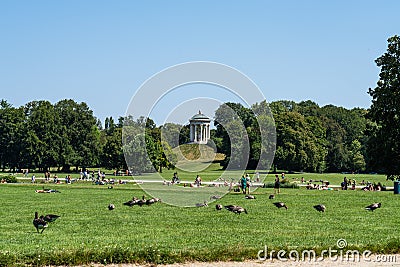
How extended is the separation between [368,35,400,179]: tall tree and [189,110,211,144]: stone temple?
13981 millimetres

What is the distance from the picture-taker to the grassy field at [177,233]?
15812 mm

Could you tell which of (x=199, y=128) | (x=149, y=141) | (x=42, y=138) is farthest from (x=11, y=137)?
(x=199, y=128)

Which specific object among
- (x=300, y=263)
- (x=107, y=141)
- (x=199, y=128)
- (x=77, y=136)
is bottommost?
(x=300, y=263)

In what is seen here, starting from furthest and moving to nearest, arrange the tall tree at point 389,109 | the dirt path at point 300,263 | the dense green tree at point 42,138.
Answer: the dense green tree at point 42,138 < the tall tree at point 389,109 < the dirt path at point 300,263

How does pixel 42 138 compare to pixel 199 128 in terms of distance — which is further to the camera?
pixel 42 138

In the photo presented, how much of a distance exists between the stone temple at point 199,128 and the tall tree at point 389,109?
13981 millimetres

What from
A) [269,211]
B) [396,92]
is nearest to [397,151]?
[396,92]

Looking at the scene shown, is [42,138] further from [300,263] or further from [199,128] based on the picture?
[300,263]

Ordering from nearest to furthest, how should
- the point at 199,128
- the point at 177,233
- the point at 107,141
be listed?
the point at 177,233
the point at 199,128
the point at 107,141

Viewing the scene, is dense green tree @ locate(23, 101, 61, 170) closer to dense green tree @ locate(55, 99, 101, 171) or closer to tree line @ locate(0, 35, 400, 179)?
tree line @ locate(0, 35, 400, 179)

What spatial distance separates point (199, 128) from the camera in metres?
58.5

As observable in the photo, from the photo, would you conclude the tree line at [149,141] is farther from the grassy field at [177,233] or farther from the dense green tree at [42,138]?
the grassy field at [177,233]

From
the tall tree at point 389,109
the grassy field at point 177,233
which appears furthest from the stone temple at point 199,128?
the grassy field at point 177,233

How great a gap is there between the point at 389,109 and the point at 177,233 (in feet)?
97.3
